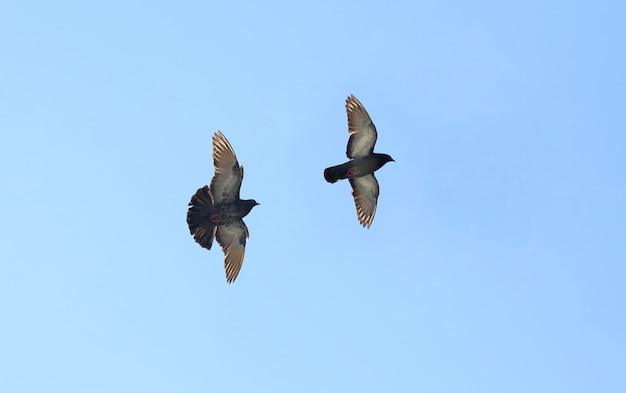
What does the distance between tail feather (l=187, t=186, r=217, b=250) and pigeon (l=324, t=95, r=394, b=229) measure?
4.40m

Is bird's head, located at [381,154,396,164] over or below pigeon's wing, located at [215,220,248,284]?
over

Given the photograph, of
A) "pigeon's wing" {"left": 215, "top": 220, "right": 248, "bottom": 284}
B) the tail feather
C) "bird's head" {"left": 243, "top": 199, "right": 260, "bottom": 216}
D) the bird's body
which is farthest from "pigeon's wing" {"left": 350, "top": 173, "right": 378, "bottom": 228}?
the tail feather

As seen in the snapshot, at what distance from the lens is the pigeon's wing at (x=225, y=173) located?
3762 cm

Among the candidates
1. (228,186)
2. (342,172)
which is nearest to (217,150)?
(228,186)

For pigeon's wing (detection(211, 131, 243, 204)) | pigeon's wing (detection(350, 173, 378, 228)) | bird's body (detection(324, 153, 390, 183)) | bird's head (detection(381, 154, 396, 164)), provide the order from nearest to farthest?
pigeon's wing (detection(211, 131, 243, 204)) → bird's body (detection(324, 153, 390, 183)) → bird's head (detection(381, 154, 396, 164)) → pigeon's wing (detection(350, 173, 378, 228))

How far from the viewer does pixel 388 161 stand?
38375 mm

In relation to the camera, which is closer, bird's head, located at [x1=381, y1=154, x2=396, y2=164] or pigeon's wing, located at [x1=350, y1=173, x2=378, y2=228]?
bird's head, located at [x1=381, y1=154, x2=396, y2=164]

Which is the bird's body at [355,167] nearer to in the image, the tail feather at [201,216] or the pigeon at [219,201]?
the pigeon at [219,201]

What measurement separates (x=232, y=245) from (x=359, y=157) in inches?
231

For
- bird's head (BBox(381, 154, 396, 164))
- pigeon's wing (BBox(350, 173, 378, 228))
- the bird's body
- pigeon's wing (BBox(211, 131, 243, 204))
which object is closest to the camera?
pigeon's wing (BBox(211, 131, 243, 204))

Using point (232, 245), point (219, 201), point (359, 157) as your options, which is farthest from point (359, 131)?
point (232, 245)

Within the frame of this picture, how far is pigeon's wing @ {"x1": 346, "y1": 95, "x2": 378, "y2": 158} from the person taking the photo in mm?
37656

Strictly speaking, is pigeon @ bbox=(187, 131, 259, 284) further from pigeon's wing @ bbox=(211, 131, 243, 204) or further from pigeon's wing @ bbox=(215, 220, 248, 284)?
pigeon's wing @ bbox=(215, 220, 248, 284)

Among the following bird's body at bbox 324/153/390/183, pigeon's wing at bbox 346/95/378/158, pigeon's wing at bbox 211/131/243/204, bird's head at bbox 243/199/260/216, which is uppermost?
pigeon's wing at bbox 346/95/378/158
